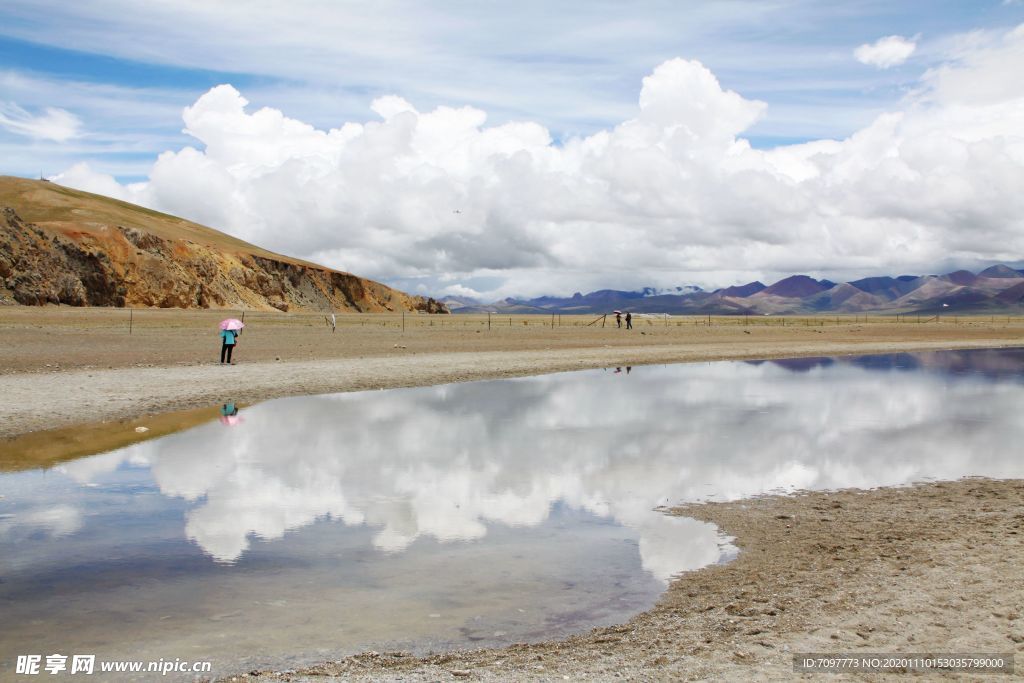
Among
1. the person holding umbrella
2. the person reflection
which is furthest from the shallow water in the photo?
the person holding umbrella

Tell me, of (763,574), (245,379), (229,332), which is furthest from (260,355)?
(763,574)

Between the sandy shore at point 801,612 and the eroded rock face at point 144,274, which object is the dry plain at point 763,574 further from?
the eroded rock face at point 144,274

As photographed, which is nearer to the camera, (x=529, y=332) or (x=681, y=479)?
(x=681, y=479)

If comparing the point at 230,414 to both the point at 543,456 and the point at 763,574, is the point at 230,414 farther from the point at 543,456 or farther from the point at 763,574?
the point at 763,574

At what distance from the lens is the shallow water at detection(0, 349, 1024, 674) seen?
8.14m

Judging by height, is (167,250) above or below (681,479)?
above

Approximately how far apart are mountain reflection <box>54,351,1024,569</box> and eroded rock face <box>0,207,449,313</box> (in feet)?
207

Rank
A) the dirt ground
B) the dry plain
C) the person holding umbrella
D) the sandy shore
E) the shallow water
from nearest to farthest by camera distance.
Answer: the sandy shore → the dry plain → the shallow water → the dirt ground → the person holding umbrella

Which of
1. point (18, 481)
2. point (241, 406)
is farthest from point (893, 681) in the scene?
point (241, 406)

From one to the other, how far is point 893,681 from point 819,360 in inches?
1827

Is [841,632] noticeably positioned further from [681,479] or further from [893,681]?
[681,479]

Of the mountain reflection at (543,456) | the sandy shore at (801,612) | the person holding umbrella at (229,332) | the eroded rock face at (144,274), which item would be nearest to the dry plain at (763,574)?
the sandy shore at (801,612)

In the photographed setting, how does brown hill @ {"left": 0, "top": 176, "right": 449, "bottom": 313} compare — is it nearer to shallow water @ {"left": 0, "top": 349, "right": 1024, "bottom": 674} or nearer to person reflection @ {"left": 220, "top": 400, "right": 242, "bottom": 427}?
person reflection @ {"left": 220, "top": 400, "right": 242, "bottom": 427}

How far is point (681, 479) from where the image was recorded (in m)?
15.3
